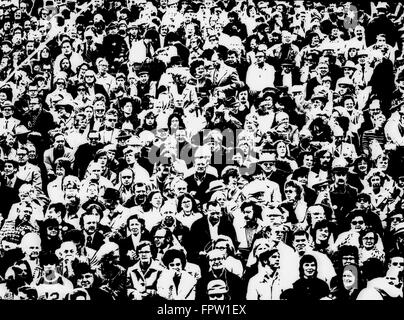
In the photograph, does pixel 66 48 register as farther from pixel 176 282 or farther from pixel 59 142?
pixel 176 282

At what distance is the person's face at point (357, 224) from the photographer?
265cm

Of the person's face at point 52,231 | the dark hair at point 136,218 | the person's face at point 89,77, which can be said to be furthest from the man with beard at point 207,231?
the person's face at point 89,77

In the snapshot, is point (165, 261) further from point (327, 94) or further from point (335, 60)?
point (335, 60)

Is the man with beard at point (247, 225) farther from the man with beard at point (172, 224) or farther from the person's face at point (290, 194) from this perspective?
the man with beard at point (172, 224)

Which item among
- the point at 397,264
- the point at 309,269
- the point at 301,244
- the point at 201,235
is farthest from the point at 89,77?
the point at 397,264

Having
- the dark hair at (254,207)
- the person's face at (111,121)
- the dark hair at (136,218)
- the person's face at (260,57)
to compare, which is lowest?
the dark hair at (136,218)

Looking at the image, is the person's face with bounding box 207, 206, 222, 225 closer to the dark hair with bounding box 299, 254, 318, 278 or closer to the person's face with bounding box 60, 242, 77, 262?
the dark hair with bounding box 299, 254, 318, 278

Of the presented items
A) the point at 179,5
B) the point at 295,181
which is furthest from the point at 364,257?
the point at 179,5

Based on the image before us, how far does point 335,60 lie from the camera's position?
291 centimetres

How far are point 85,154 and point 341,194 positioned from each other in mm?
1287

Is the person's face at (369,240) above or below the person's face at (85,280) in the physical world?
Result: above

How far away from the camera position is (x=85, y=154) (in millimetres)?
2812

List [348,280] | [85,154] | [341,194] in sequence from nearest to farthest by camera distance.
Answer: [348,280]
[341,194]
[85,154]

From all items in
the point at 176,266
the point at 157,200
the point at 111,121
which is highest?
the point at 111,121
